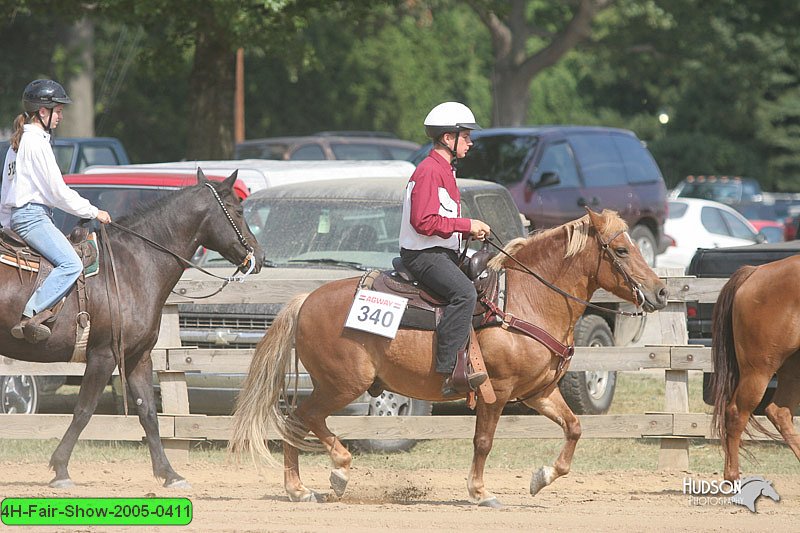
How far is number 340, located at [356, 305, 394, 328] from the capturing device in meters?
8.19

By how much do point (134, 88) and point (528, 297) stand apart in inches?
1556

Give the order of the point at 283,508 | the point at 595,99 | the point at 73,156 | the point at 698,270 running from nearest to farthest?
the point at 283,508 < the point at 698,270 < the point at 73,156 < the point at 595,99

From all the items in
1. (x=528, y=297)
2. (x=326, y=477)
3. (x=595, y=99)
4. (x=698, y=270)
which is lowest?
(x=595, y=99)

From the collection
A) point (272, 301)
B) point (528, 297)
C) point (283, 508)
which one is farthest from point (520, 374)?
point (272, 301)

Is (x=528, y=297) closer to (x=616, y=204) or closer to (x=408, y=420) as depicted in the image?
(x=408, y=420)

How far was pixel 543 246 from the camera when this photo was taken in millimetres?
8523

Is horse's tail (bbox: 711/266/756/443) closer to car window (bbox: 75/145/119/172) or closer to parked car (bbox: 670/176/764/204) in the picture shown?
car window (bbox: 75/145/119/172)

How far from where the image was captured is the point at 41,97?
336 inches

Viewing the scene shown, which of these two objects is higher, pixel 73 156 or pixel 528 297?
pixel 528 297

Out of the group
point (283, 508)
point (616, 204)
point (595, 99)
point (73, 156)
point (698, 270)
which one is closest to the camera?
point (283, 508)

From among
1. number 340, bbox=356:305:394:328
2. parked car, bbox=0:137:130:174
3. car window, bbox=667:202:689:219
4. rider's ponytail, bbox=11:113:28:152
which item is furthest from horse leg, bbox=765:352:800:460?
car window, bbox=667:202:689:219

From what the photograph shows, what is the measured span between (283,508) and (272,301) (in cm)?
232

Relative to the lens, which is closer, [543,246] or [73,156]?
[543,246]

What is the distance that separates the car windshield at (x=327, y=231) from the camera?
11.0m
